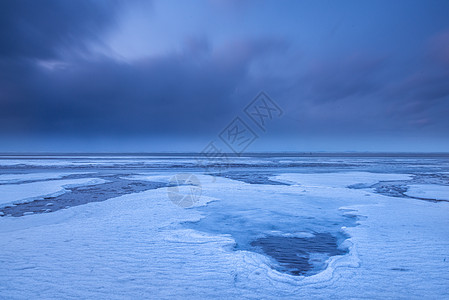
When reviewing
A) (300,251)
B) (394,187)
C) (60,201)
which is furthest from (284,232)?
(394,187)

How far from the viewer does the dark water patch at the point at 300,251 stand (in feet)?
13.1

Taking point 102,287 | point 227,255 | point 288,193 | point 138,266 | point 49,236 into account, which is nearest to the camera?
point 102,287

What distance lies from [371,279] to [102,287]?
361 centimetres

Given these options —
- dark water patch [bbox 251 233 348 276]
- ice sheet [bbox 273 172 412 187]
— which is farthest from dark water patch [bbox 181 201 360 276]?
ice sheet [bbox 273 172 412 187]

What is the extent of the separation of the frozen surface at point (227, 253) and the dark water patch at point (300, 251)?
0.02 m

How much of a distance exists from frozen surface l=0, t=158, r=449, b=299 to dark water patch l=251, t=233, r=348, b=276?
0.02 m

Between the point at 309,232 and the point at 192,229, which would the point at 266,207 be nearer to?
the point at 309,232

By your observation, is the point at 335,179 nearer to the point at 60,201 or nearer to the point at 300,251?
the point at 300,251

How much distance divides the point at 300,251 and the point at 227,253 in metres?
1.40

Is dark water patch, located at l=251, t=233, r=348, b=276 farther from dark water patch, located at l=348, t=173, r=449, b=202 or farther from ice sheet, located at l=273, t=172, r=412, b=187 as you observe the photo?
ice sheet, located at l=273, t=172, r=412, b=187

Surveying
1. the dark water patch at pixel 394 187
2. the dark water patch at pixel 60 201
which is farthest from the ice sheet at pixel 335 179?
the dark water patch at pixel 60 201

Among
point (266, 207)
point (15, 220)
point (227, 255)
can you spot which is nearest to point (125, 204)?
point (15, 220)

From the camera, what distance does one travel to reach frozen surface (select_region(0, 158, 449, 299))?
3186 mm

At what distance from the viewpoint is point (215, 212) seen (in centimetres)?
750
